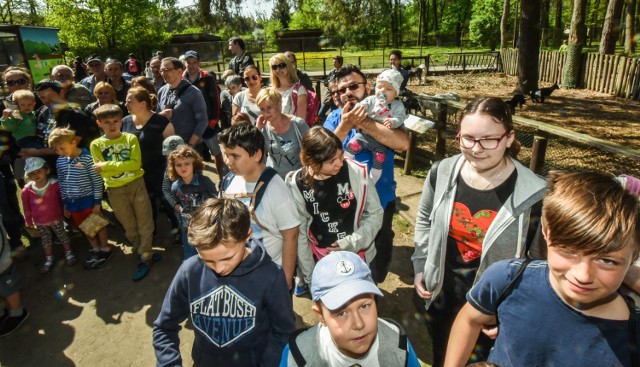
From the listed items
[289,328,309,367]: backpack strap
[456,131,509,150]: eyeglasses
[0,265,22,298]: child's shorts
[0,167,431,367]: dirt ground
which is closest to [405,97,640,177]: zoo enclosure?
[0,167,431,367]: dirt ground

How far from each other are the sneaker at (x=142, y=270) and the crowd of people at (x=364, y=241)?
18.9 inches

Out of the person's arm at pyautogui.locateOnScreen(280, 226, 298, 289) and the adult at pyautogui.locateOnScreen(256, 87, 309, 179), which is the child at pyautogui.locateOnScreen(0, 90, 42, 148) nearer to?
the adult at pyautogui.locateOnScreen(256, 87, 309, 179)

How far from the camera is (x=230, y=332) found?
7.01 feet

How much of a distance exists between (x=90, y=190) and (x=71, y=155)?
0.47 meters

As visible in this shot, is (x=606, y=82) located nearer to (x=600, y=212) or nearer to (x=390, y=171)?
(x=390, y=171)

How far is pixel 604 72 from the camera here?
14906 millimetres

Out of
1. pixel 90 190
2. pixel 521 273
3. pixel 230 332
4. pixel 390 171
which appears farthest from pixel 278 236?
pixel 90 190

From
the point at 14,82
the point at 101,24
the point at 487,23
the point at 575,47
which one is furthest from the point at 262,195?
the point at 487,23

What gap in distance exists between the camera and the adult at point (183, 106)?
5000 mm

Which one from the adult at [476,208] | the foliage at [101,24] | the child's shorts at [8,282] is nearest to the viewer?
the adult at [476,208]

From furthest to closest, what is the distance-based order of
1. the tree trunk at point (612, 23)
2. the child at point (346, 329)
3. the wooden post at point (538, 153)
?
the tree trunk at point (612, 23) < the wooden post at point (538, 153) < the child at point (346, 329)

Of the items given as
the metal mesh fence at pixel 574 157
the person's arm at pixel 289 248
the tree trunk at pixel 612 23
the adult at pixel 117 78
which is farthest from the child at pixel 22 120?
the tree trunk at pixel 612 23

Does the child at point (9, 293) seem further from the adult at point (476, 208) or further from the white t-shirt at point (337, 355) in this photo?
the adult at point (476, 208)

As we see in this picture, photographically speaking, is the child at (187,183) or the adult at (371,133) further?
the child at (187,183)
